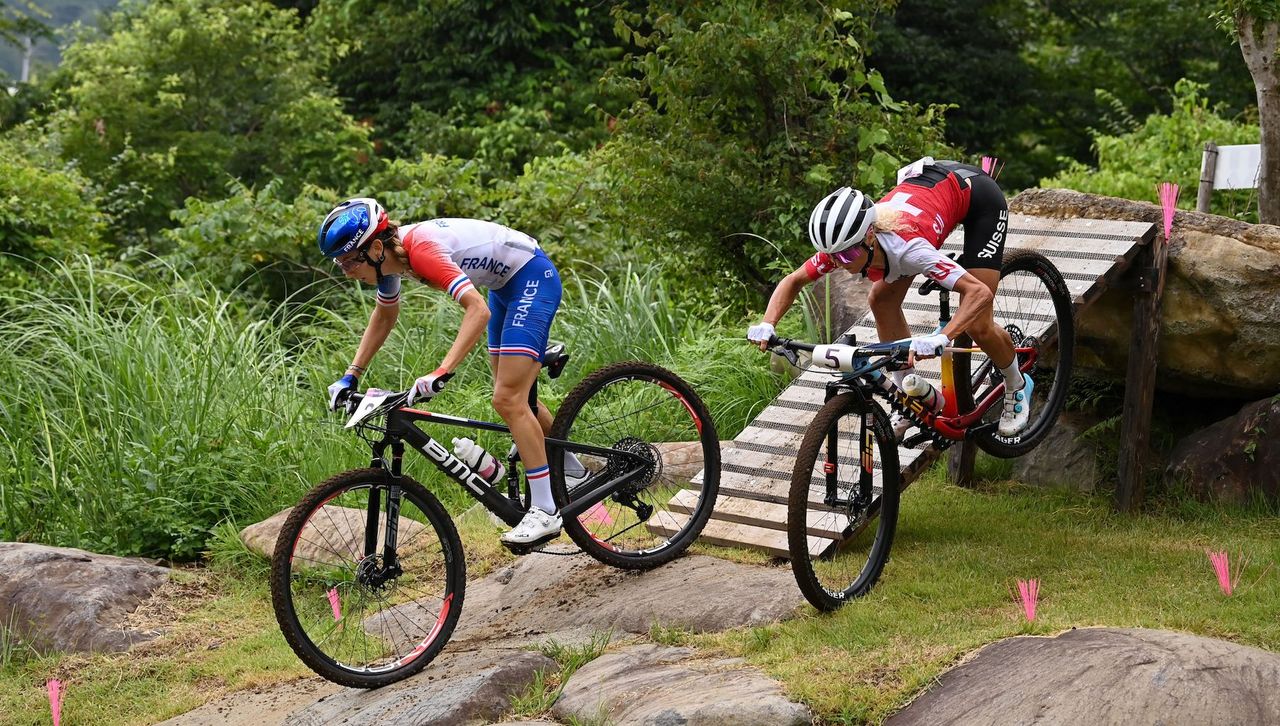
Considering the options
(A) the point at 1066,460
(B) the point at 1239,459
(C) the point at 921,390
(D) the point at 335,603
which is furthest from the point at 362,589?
(B) the point at 1239,459

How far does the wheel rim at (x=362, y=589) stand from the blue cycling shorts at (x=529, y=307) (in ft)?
2.73

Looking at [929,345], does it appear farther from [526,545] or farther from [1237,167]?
[1237,167]

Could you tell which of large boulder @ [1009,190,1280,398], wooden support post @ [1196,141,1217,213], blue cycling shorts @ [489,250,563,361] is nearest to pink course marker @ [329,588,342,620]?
blue cycling shorts @ [489,250,563,361]

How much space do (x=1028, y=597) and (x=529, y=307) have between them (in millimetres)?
2457

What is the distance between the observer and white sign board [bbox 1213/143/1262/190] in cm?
858

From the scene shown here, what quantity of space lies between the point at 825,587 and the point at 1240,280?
9.65 feet

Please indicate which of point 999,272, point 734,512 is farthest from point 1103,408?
point 734,512

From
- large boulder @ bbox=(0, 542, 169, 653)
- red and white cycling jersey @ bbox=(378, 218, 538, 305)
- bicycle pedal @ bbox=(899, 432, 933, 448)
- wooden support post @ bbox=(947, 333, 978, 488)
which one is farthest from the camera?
wooden support post @ bbox=(947, 333, 978, 488)

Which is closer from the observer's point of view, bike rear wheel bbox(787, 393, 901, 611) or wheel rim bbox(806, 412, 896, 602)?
bike rear wheel bbox(787, 393, 901, 611)

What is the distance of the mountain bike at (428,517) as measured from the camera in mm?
5469

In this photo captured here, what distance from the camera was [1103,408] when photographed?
7.98 meters

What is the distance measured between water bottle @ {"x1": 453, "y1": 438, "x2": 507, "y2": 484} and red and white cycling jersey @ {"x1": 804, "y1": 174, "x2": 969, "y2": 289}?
1639 millimetres

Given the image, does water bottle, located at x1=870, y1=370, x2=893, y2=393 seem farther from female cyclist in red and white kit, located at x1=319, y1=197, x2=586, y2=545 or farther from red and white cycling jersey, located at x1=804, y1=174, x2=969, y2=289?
female cyclist in red and white kit, located at x1=319, y1=197, x2=586, y2=545

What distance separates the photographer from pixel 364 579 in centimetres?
550
